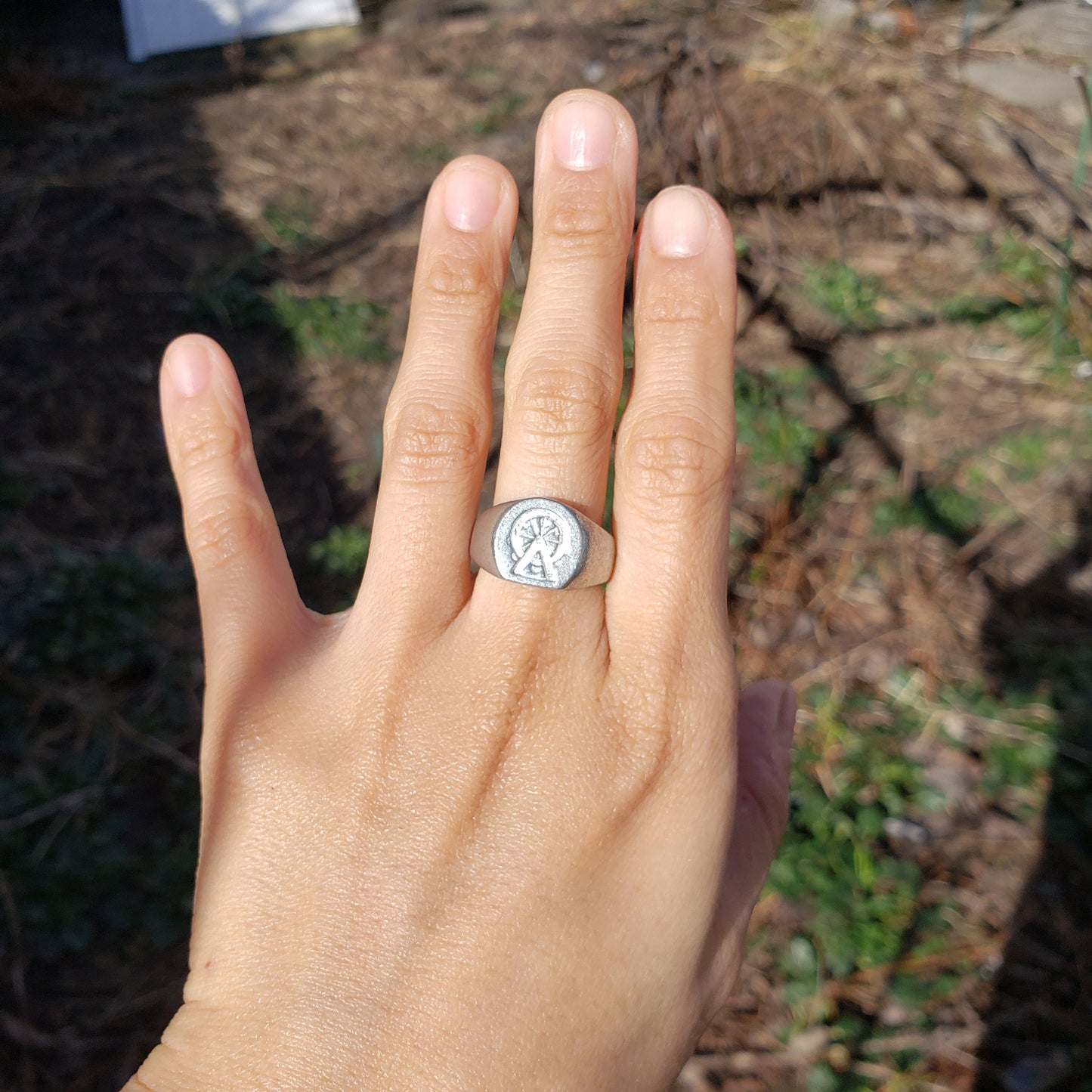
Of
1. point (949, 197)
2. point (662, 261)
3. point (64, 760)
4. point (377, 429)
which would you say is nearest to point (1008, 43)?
point (949, 197)

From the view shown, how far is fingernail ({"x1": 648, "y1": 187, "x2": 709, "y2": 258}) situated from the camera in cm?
172

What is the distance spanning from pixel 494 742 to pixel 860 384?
110 inches

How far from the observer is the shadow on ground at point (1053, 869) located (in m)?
2.27

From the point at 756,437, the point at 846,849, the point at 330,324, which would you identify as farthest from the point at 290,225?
the point at 846,849

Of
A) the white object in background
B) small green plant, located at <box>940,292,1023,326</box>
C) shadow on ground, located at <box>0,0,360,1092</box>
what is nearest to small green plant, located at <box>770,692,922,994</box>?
shadow on ground, located at <box>0,0,360,1092</box>

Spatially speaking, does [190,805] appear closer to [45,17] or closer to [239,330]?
[239,330]

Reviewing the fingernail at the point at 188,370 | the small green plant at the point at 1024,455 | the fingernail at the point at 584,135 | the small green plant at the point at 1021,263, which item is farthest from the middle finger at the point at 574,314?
the small green plant at the point at 1021,263

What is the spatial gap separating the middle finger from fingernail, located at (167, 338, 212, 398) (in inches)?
25.9

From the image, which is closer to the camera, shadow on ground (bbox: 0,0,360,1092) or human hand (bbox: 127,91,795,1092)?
human hand (bbox: 127,91,795,1092)

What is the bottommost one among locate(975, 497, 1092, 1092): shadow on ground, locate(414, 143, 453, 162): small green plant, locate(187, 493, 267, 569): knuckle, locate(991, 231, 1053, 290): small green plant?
locate(975, 497, 1092, 1092): shadow on ground

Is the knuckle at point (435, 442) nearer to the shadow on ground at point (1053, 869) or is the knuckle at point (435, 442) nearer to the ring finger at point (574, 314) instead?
the ring finger at point (574, 314)

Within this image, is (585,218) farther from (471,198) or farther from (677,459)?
(677,459)

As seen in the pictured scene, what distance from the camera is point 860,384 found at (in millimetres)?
3754

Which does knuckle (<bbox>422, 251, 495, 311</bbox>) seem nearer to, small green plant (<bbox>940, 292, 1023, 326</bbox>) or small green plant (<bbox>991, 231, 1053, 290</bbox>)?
small green plant (<bbox>940, 292, 1023, 326</bbox>)
